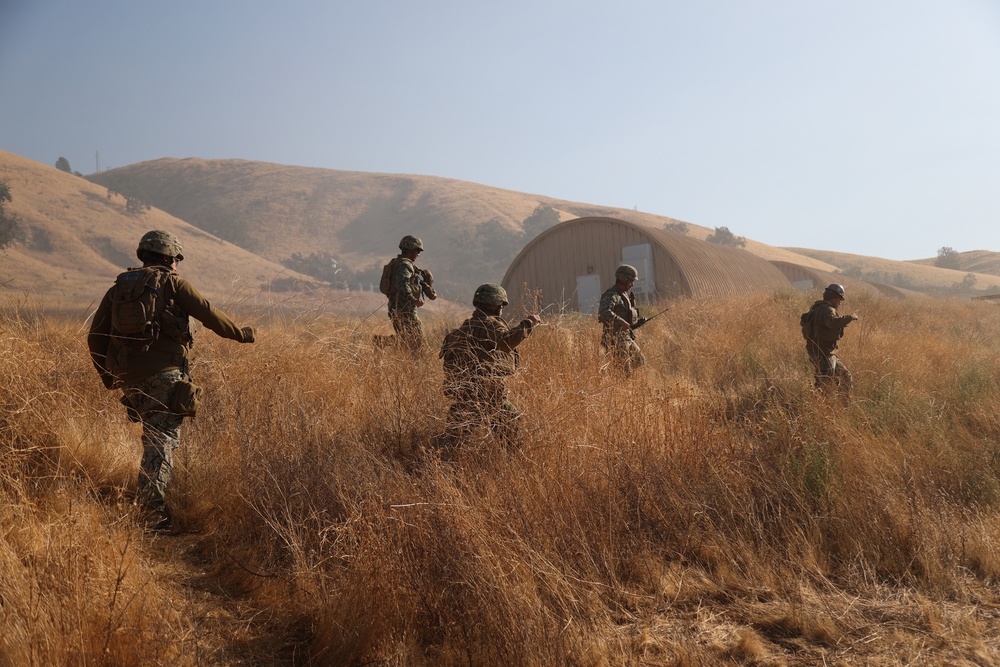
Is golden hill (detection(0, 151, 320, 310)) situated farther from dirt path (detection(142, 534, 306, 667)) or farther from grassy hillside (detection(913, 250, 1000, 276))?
grassy hillside (detection(913, 250, 1000, 276))

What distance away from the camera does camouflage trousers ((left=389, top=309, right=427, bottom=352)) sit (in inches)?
290

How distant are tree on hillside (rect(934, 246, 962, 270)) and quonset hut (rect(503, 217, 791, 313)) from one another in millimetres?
70583

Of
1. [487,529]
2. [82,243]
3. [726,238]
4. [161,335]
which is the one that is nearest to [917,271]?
[726,238]

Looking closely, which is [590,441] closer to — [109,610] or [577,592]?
[577,592]

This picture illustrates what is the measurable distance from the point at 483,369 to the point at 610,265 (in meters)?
17.3

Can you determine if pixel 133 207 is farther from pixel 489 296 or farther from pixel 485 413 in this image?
pixel 485 413

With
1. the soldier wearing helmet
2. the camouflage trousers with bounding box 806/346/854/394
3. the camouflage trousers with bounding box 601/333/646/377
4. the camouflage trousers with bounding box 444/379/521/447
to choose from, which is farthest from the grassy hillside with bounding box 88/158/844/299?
the camouflage trousers with bounding box 444/379/521/447

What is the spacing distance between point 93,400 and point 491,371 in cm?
318

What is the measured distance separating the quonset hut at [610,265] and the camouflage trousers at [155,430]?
1613cm

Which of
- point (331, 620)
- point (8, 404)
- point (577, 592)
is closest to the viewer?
point (331, 620)

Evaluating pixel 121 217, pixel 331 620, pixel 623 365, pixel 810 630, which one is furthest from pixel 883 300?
pixel 121 217

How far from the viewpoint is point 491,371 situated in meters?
4.81

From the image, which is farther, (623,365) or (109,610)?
(623,365)

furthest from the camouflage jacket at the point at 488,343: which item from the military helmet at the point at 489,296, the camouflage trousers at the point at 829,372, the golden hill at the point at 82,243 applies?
the golden hill at the point at 82,243
